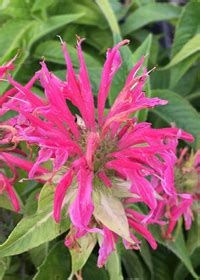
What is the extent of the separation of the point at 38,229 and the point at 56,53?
0.37m

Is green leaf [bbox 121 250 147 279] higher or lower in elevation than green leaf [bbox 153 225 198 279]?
lower

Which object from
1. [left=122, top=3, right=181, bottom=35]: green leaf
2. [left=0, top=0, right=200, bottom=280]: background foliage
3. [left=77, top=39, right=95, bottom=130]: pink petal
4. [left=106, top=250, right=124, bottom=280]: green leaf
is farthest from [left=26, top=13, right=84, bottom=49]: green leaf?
[left=106, top=250, right=124, bottom=280]: green leaf

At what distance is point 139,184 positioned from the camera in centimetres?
49

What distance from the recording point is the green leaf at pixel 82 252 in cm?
54

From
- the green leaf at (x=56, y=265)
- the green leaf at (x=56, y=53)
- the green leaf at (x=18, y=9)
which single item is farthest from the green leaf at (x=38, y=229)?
the green leaf at (x=18, y=9)

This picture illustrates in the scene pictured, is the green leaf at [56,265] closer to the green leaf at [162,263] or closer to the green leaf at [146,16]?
the green leaf at [162,263]

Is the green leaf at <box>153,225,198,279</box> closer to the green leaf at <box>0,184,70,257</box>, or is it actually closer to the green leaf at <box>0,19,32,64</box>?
the green leaf at <box>0,184,70,257</box>

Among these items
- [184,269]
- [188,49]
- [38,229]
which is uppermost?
[188,49]

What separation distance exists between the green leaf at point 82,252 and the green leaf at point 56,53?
334mm

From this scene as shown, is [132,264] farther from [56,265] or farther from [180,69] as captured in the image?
[180,69]

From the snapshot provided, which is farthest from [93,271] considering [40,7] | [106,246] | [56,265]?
[40,7]

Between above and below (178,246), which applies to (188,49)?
above

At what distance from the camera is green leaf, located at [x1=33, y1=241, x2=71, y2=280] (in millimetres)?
620

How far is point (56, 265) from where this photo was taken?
0.64 meters
